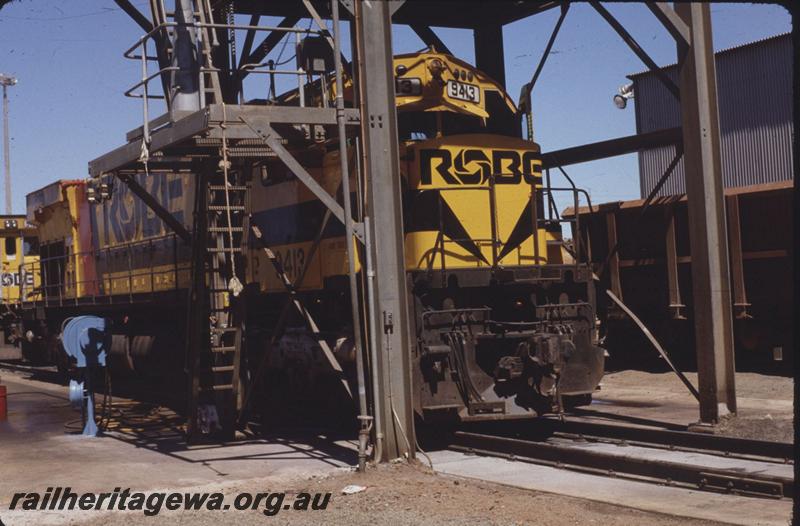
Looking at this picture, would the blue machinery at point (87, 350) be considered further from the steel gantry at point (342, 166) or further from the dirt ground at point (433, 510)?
the dirt ground at point (433, 510)

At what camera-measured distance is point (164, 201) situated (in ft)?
51.3

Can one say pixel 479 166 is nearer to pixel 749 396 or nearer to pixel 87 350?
pixel 87 350

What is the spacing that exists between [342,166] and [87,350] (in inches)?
207

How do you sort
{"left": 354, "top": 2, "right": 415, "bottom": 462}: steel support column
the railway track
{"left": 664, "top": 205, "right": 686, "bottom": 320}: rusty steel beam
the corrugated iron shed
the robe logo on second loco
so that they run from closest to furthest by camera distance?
the railway track, {"left": 354, "top": 2, "right": 415, "bottom": 462}: steel support column, the robe logo on second loco, {"left": 664, "top": 205, "right": 686, "bottom": 320}: rusty steel beam, the corrugated iron shed

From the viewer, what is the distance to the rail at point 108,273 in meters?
15.2

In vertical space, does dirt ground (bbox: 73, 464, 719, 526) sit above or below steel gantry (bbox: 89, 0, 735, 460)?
below

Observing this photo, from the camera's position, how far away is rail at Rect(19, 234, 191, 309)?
15.2 meters

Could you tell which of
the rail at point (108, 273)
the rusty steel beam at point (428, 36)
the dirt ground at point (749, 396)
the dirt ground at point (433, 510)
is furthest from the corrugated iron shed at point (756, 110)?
the dirt ground at point (433, 510)

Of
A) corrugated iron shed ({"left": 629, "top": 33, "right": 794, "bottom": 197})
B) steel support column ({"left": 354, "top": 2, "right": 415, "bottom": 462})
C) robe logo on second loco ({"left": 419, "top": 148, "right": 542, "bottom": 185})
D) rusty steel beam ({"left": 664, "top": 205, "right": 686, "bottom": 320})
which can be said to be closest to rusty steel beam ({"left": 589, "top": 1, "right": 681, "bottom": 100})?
robe logo on second loco ({"left": 419, "top": 148, "right": 542, "bottom": 185})

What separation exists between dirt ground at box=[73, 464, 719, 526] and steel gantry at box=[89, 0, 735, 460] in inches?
52.8

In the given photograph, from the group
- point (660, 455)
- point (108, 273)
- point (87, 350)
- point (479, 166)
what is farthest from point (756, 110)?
point (87, 350)

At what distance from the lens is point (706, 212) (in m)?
11.4

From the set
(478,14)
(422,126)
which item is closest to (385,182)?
A: (422,126)

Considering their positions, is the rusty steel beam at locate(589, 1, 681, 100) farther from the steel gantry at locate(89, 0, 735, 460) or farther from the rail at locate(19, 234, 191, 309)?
the rail at locate(19, 234, 191, 309)
